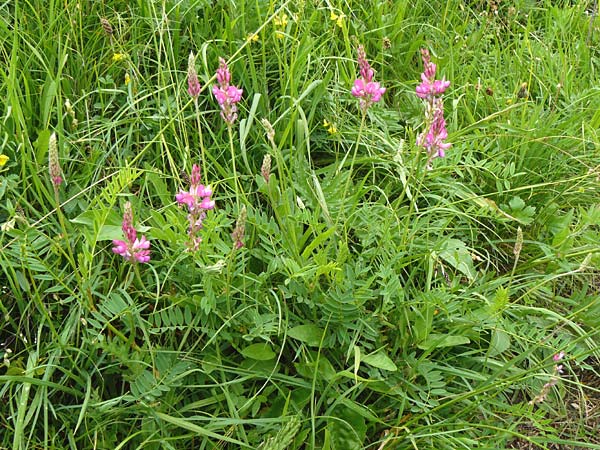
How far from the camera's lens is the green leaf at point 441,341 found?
1771mm

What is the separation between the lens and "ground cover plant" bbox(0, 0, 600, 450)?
1.65m

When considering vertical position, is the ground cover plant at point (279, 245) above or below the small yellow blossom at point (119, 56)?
below

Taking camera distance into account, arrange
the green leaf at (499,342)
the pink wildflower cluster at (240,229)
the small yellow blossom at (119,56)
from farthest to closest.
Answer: the small yellow blossom at (119,56) → the green leaf at (499,342) → the pink wildflower cluster at (240,229)

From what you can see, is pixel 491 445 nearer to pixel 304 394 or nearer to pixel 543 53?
pixel 304 394

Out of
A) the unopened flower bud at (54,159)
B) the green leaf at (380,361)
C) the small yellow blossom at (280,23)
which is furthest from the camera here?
the small yellow blossom at (280,23)

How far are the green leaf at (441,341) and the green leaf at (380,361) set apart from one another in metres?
0.11

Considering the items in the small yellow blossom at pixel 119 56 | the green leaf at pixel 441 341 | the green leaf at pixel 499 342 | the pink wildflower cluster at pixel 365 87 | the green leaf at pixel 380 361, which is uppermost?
the pink wildflower cluster at pixel 365 87

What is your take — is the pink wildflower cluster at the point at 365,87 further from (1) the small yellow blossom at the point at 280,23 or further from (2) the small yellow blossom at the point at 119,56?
(2) the small yellow blossom at the point at 119,56

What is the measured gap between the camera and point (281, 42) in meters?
2.51

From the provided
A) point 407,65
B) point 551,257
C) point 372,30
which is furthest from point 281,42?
point 551,257

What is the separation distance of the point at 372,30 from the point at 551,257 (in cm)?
107

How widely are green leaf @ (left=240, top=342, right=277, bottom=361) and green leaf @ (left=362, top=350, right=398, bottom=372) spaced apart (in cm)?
23

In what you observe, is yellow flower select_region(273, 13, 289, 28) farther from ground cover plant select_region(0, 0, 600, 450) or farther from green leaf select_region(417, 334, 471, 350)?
green leaf select_region(417, 334, 471, 350)

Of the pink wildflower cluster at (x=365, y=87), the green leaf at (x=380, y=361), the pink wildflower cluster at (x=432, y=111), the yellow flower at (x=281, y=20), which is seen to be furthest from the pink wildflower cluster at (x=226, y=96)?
the yellow flower at (x=281, y=20)
